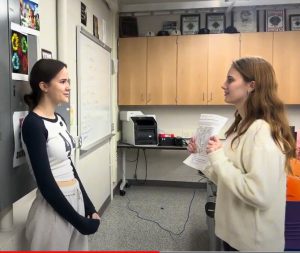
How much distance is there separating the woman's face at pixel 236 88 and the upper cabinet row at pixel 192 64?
2899 mm

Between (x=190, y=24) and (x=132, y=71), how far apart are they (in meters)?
1.18

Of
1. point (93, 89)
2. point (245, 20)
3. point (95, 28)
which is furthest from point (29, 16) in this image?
point (245, 20)

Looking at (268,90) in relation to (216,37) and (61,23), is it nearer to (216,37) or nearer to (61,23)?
(61,23)

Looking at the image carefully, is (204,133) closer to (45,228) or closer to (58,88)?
(58,88)

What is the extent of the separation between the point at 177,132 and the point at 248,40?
1734 millimetres

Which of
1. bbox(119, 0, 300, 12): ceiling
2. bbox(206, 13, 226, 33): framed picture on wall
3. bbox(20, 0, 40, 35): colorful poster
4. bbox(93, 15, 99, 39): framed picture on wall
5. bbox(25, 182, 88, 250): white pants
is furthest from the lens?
bbox(206, 13, 226, 33): framed picture on wall

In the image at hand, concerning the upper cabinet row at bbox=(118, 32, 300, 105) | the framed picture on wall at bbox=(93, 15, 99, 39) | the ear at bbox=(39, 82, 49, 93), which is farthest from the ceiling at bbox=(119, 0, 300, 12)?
the ear at bbox=(39, 82, 49, 93)

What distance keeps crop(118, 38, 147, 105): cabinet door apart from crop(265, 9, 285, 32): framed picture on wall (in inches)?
73.6

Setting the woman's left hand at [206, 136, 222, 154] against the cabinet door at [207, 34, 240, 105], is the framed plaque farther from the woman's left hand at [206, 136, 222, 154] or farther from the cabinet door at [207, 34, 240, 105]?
the woman's left hand at [206, 136, 222, 154]

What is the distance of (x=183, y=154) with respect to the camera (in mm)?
4621

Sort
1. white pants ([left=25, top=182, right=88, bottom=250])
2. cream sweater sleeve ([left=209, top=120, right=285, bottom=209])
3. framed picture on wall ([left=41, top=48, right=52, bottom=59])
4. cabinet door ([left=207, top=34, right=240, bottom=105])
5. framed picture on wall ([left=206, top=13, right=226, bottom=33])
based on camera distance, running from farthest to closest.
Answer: framed picture on wall ([left=206, top=13, right=226, bottom=33])
cabinet door ([left=207, top=34, right=240, bottom=105])
framed picture on wall ([left=41, top=48, right=52, bottom=59])
white pants ([left=25, top=182, right=88, bottom=250])
cream sweater sleeve ([left=209, top=120, right=285, bottom=209])

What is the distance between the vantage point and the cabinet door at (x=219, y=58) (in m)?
4.04

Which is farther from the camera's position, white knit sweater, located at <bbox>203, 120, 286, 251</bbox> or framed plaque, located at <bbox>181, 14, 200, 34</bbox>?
framed plaque, located at <bbox>181, 14, 200, 34</bbox>

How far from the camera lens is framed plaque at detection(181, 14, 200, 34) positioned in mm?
4332
